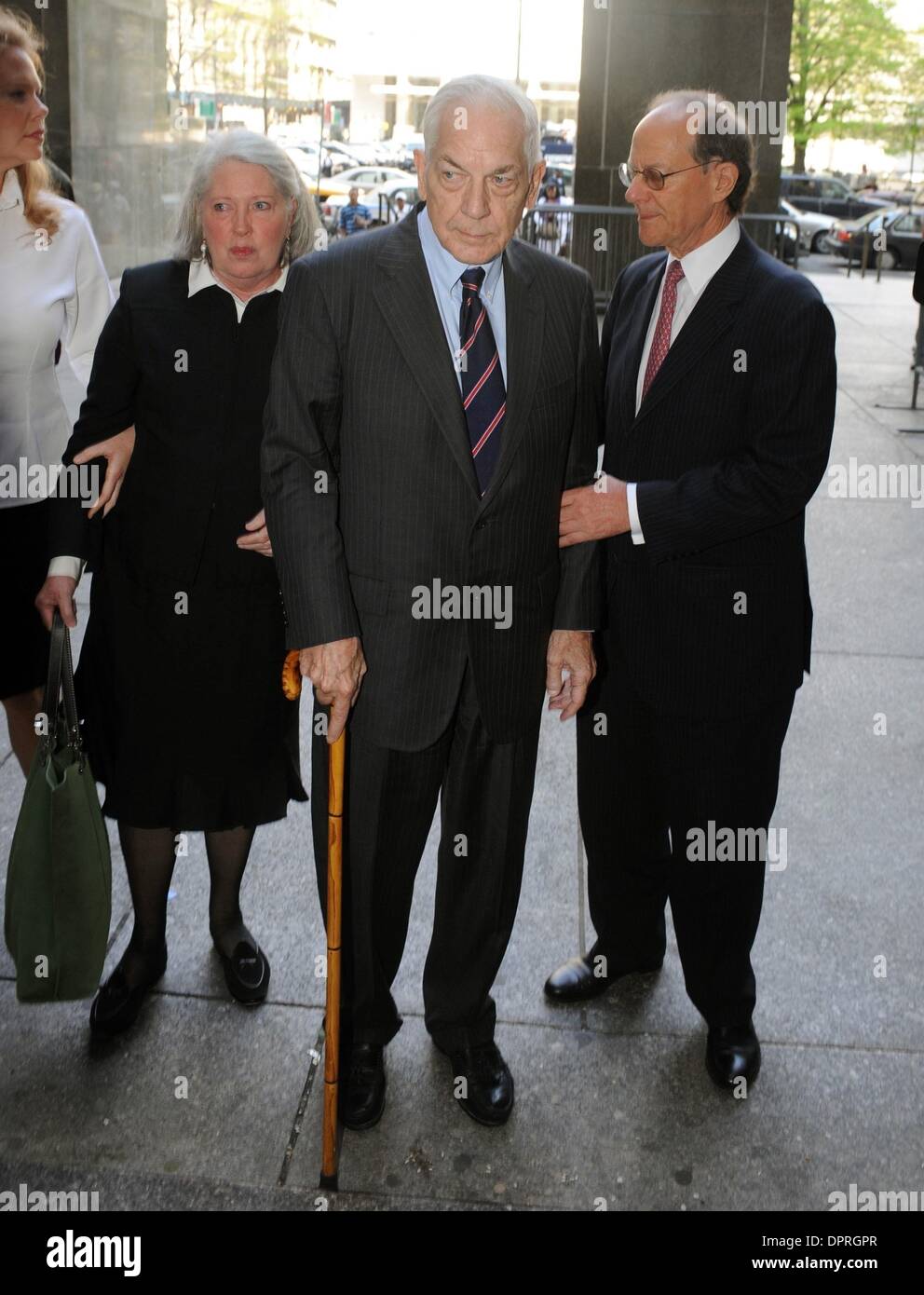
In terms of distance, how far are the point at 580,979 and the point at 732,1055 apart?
0.49 metres

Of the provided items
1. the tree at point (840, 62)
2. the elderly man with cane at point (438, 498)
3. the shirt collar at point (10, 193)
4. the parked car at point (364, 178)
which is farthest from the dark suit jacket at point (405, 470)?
the tree at point (840, 62)

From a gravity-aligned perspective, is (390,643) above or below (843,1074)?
above

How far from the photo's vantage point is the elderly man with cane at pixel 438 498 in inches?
109

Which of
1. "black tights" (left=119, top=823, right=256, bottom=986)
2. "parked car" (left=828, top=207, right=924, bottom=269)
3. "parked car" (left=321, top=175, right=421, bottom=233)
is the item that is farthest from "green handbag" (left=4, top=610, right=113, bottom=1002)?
"parked car" (left=828, top=207, right=924, bottom=269)

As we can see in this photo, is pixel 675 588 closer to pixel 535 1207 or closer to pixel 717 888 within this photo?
pixel 717 888

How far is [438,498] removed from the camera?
283cm

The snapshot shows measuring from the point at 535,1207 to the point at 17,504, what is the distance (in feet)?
7.40

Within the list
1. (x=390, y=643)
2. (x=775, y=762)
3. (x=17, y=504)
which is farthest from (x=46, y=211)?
(x=775, y=762)

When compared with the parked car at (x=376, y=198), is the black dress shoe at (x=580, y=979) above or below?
below

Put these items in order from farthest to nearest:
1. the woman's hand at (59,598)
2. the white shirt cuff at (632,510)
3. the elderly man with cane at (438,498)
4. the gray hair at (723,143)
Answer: the woman's hand at (59,598), the white shirt cuff at (632,510), the gray hair at (723,143), the elderly man with cane at (438,498)

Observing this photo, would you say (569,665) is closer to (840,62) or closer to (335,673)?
(335,673)

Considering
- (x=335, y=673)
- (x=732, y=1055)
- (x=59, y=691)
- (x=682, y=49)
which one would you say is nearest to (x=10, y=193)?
(x=59, y=691)

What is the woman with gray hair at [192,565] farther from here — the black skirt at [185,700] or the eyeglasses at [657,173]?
the eyeglasses at [657,173]

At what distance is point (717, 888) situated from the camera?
11.0ft
